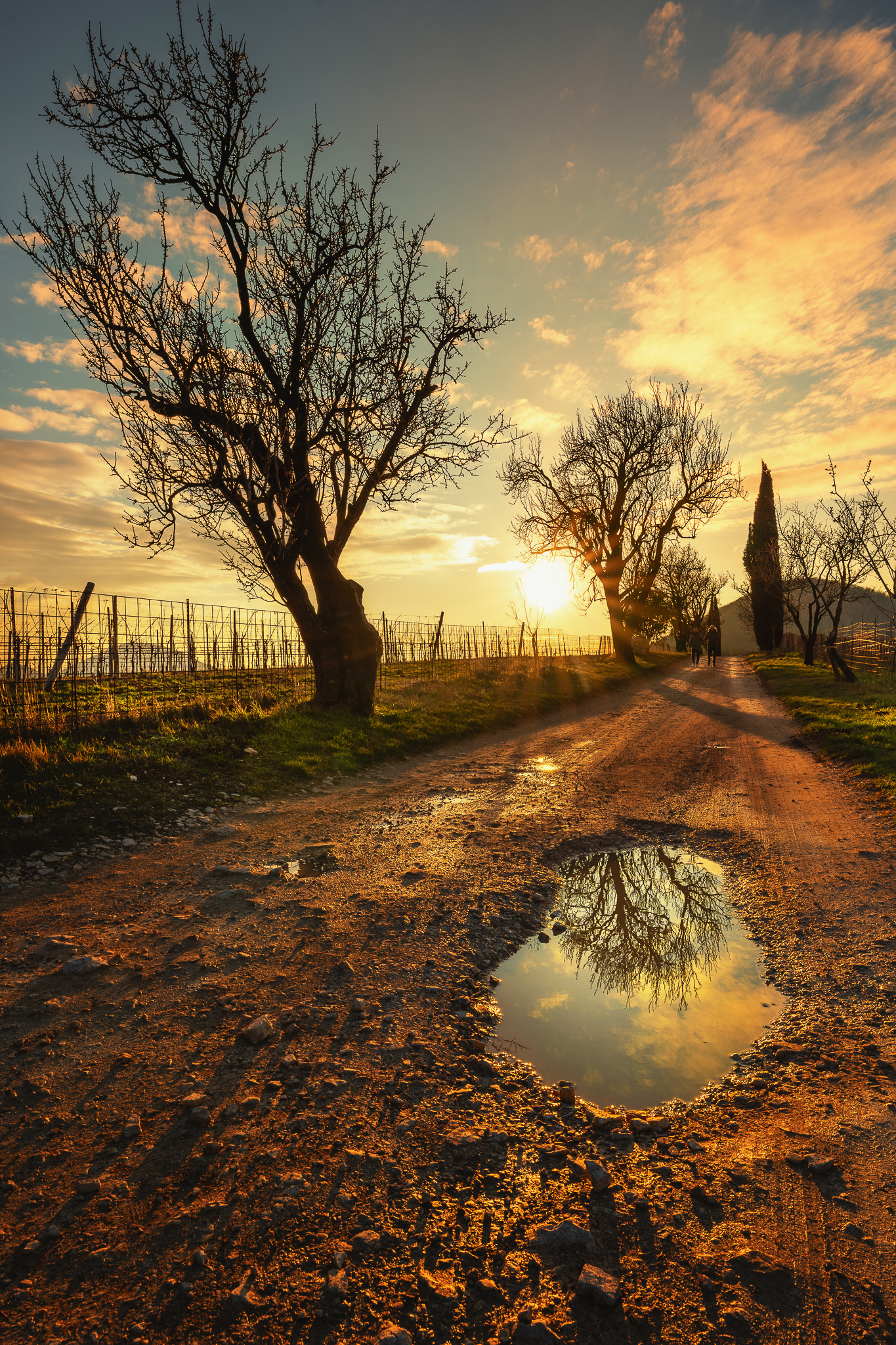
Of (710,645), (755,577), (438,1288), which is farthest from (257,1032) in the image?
(755,577)

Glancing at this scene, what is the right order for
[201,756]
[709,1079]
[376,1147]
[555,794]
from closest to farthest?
[376,1147] → [709,1079] → [555,794] → [201,756]

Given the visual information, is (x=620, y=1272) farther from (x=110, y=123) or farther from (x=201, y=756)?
(x=110, y=123)

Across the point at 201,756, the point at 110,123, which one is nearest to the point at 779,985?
the point at 201,756

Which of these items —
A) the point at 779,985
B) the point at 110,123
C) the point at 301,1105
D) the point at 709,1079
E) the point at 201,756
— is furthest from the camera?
the point at 110,123

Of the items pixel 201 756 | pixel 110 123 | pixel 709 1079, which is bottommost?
pixel 709 1079

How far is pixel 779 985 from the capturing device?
338cm

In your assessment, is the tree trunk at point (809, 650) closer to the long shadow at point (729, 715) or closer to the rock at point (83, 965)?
the long shadow at point (729, 715)

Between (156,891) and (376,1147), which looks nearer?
(376,1147)

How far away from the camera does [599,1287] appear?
1.74 meters

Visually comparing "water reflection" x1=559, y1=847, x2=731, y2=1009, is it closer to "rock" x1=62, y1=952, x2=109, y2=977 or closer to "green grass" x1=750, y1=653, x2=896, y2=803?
"rock" x1=62, y1=952, x2=109, y2=977

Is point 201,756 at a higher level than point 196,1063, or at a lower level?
higher

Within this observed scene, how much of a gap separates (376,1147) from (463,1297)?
0.61 metres

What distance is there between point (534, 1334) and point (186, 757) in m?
6.97

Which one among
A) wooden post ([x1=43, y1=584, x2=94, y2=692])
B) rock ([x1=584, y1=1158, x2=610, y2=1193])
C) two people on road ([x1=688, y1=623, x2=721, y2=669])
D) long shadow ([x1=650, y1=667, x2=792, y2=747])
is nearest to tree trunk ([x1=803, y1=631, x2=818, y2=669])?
two people on road ([x1=688, y1=623, x2=721, y2=669])
